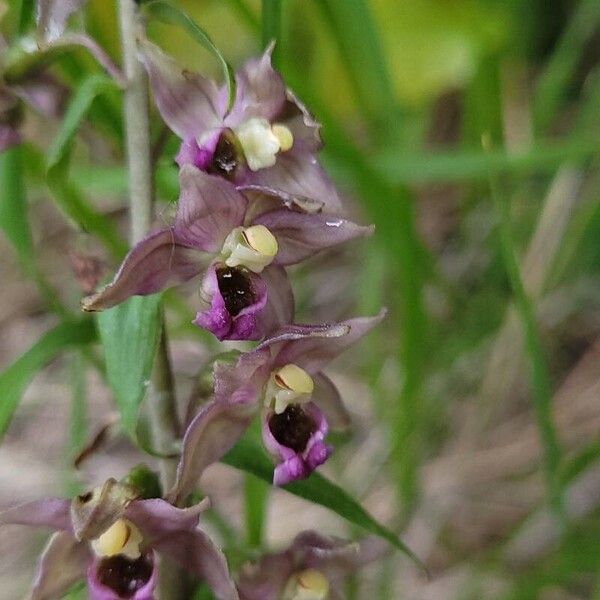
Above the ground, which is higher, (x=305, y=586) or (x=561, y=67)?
(x=561, y=67)

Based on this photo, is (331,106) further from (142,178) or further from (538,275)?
(142,178)

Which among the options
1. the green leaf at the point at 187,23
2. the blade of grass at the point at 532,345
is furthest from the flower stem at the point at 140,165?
the blade of grass at the point at 532,345

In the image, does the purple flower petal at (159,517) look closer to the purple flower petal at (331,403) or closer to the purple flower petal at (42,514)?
the purple flower petal at (42,514)

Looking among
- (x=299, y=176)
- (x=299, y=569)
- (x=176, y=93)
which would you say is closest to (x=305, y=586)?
(x=299, y=569)

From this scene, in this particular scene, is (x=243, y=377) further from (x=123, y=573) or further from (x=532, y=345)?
(x=532, y=345)

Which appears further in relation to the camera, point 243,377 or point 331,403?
point 331,403

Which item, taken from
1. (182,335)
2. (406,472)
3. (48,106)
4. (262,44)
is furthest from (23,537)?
(262,44)

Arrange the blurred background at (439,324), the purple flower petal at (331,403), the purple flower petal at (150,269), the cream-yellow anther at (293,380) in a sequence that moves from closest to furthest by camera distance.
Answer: the purple flower petal at (150,269), the cream-yellow anther at (293,380), the purple flower petal at (331,403), the blurred background at (439,324)
